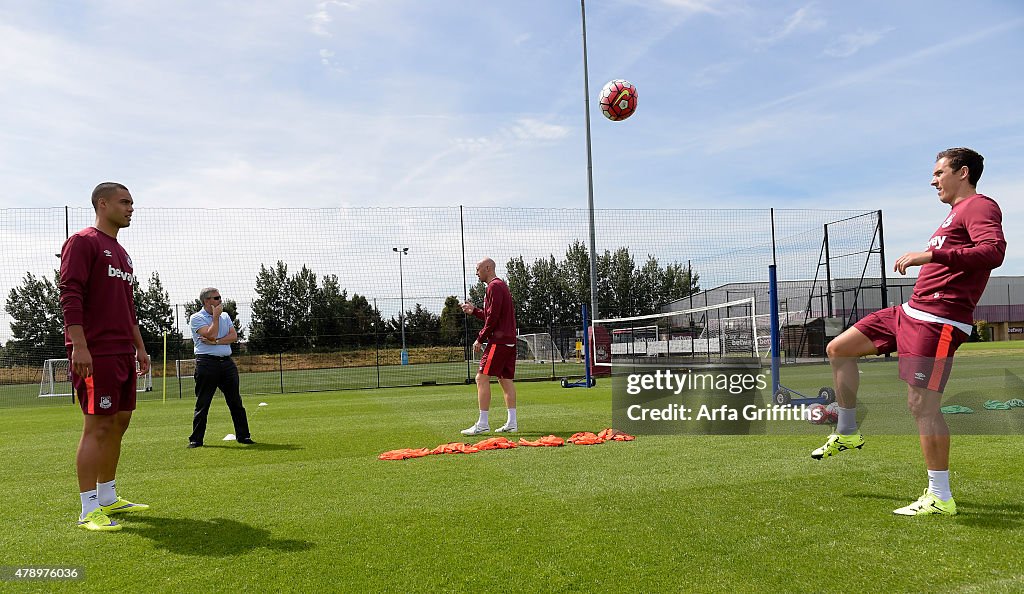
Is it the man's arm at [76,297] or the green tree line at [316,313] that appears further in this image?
the green tree line at [316,313]

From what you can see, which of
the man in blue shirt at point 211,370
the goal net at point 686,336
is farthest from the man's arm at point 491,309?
the goal net at point 686,336

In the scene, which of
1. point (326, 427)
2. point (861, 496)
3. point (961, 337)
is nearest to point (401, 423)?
point (326, 427)

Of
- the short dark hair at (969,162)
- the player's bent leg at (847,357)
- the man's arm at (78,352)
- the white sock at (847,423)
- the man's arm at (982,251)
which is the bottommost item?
the white sock at (847,423)

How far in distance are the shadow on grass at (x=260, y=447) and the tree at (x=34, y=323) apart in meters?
14.6

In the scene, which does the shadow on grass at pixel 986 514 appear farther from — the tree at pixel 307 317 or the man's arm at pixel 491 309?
the tree at pixel 307 317

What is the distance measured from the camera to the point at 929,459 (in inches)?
144

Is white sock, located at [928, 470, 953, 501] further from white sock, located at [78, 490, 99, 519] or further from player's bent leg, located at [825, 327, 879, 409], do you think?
white sock, located at [78, 490, 99, 519]

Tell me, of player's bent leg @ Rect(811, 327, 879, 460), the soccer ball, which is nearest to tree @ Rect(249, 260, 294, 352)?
the soccer ball

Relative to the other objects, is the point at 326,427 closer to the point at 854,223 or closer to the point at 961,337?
the point at 961,337

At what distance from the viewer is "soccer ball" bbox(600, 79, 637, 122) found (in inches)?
599

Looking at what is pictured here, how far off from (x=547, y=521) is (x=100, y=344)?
2.81 metres

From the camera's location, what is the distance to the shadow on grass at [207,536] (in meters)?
3.37

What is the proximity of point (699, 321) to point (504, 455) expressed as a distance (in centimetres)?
2077

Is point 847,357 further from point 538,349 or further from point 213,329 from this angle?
point 538,349
